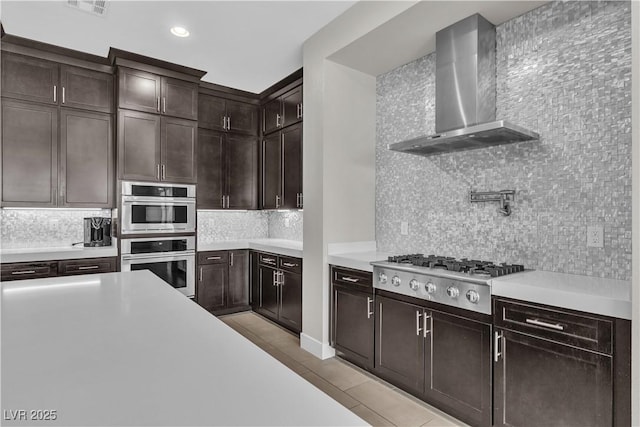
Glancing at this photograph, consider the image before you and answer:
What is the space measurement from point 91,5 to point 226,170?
2.24m

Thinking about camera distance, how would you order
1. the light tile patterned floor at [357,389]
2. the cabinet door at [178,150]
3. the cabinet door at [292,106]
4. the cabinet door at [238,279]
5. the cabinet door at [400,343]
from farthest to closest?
the cabinet door at [238,279]
the cabinet door at [292,106]
the cabinet door at [178,150]
the cabinet door at [400,343]
the light tile patterned floor at [357,389]

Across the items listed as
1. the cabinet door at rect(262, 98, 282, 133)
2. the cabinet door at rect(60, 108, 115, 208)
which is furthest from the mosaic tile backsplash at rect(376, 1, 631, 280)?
the cabinet door at rect(60, 108, 115, 208)

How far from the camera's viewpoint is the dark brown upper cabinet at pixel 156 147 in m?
3.78

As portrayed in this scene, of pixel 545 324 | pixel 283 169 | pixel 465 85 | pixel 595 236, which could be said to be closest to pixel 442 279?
pixel 545 324

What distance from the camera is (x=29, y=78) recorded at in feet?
11.4

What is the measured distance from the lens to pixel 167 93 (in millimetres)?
4023

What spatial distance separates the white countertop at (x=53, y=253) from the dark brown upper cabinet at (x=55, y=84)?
4.83 ft

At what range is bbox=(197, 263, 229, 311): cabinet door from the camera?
4.29 metres

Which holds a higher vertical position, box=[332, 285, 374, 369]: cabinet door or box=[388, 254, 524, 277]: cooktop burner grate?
box=[388, 254, 524, 277]: cooktop burner grate

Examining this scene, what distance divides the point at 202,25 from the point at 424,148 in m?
2.21

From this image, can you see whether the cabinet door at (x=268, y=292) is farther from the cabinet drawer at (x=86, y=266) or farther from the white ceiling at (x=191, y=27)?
the white ceiling at (x=191, y=27)

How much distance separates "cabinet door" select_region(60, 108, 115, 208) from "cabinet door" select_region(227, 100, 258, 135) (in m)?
1.44

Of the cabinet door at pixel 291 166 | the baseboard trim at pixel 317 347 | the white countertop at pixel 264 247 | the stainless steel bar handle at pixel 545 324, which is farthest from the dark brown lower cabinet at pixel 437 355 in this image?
the cabinet door at pixel 291 166

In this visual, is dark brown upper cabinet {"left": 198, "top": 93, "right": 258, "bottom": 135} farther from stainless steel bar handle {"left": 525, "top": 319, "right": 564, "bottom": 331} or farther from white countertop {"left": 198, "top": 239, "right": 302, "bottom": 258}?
stainless steel bar handle {"left": 525, "top": 319, "right": 564, "bottom": 331}
